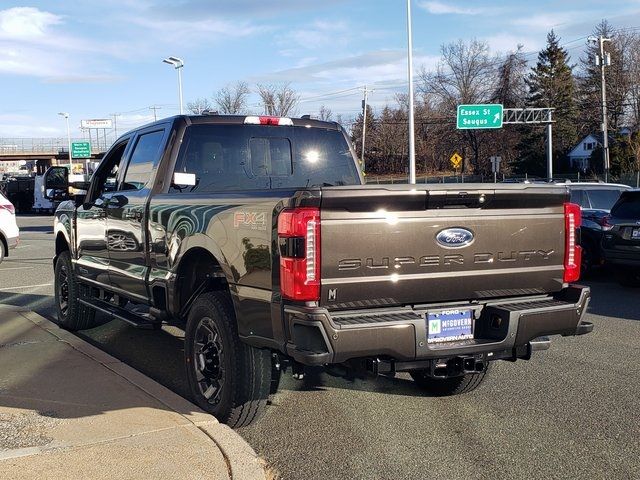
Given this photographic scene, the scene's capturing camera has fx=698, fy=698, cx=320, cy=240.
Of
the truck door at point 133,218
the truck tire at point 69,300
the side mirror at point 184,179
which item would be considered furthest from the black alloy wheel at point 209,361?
the truck tire at point 69,300

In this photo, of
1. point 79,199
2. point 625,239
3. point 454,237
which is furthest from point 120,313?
point 625,239

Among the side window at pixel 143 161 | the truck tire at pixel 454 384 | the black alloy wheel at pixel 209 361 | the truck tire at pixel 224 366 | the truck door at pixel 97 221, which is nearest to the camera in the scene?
the truck tire at pixel 224 366

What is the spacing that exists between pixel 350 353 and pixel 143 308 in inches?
141

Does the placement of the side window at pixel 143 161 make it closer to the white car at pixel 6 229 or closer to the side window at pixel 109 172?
the side window at pixel 109 172

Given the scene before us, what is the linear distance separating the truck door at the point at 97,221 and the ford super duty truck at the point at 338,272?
0.91 m

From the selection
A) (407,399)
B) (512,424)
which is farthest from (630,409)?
(407,399)

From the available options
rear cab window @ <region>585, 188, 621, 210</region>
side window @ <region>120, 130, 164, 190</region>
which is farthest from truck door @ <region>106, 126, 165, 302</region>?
rear cab window @ <region>585, 188, 621, 210</region>

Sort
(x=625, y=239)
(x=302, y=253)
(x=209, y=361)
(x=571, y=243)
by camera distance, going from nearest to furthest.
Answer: (x=302, y=253) < (x=571, y=243) < (x=209, y=361) < (x=625, y=239)

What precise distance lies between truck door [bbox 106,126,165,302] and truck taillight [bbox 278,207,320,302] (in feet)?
7.69

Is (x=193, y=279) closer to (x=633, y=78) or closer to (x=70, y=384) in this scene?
(x=70, y=384)

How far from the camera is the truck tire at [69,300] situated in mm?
7793

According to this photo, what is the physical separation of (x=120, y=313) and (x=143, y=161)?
4.72 ft

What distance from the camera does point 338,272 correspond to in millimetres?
3973

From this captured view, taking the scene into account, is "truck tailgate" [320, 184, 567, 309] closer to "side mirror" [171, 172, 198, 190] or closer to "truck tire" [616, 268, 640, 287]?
"side mirror" [171, 172, 198, 190]
